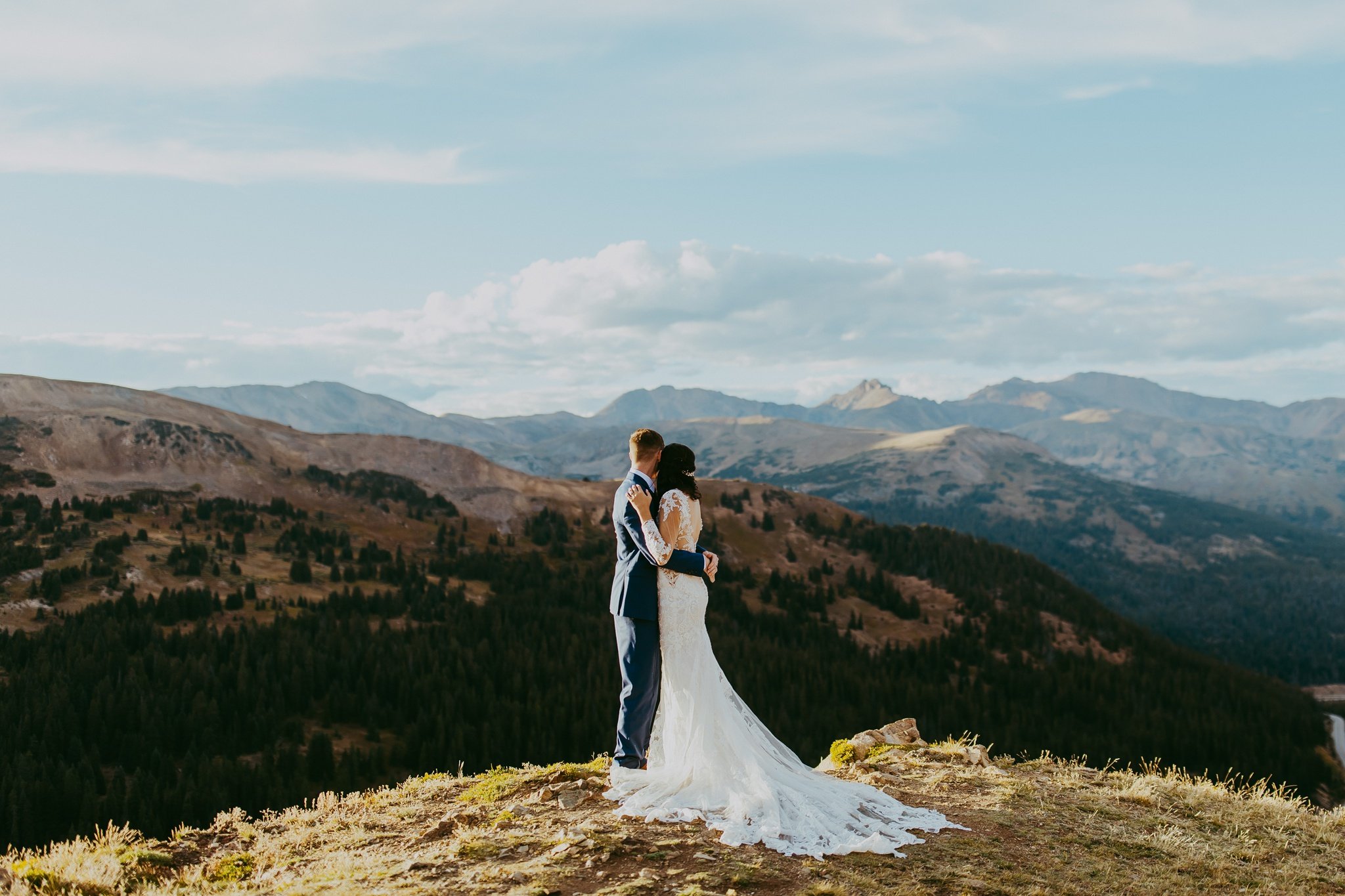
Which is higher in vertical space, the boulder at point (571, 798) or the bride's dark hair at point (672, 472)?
the bride's dark hair at point (672, 472)

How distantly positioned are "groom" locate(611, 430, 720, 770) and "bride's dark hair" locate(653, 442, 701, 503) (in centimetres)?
14

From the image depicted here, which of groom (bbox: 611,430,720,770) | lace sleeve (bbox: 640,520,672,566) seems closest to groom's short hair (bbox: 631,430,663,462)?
groom (bbox: 611,430,720,770)

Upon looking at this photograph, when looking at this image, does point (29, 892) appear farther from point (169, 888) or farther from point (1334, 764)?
point (1334, 764)

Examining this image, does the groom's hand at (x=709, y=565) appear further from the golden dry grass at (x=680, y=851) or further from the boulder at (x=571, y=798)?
the boulder at (x=571, y=798)

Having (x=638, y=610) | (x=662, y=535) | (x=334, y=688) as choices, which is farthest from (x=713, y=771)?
(x=334, y=688)

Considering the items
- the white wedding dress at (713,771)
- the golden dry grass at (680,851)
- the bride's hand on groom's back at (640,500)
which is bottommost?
the golden dry grass at (680,851)

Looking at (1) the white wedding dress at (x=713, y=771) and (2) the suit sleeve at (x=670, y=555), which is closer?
(1) the white wedding dress at (x=713, y=771)

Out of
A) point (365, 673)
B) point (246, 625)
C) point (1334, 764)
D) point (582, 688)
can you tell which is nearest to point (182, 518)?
point (246, 625)

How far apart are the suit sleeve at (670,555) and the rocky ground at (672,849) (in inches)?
172

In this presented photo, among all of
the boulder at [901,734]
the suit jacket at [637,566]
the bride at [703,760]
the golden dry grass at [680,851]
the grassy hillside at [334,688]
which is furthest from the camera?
the grassy hillside at [334,688]

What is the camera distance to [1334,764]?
553ft

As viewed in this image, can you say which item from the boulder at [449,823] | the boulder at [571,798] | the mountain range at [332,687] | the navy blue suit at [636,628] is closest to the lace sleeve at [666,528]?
the navy blue suit at [636,628]

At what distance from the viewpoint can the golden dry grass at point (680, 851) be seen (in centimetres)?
1267

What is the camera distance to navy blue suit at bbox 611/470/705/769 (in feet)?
53.4
